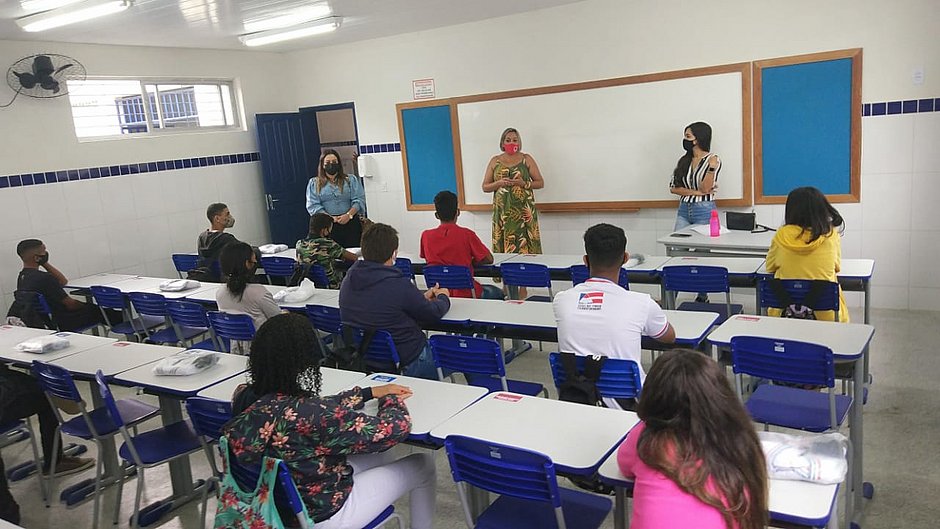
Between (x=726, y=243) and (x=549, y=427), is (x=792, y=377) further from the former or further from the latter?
(x=726, y=243)

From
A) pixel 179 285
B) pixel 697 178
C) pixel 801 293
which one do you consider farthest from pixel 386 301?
pixel 697 178

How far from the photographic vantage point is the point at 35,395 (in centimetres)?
383

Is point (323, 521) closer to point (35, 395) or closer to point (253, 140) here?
point (35, 395)

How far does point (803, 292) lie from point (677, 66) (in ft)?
11.0

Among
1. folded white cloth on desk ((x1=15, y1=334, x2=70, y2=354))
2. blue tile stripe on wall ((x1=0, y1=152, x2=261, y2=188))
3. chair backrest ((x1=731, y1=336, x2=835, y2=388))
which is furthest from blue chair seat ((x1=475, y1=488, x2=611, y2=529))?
blue tile stripe on wall ((x1=0, y1=152, x2=261, y2=188))

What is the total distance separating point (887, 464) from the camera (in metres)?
3.40

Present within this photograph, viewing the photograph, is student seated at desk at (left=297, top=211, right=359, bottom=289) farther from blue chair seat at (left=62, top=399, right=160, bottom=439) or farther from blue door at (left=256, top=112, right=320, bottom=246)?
blue door at (left=256, top=112, right=320, bottom=246)

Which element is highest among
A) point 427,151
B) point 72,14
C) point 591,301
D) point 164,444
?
point 72,14

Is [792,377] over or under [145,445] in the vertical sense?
over

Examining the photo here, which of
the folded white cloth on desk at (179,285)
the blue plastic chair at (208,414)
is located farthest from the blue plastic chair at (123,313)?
the blue plastic chair at (208,414)

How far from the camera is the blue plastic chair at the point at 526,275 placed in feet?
16.6

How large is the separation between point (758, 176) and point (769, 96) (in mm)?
693

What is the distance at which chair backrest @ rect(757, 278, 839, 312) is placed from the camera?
377cm

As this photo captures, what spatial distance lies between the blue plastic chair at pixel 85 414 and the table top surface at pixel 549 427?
171 centimetres
